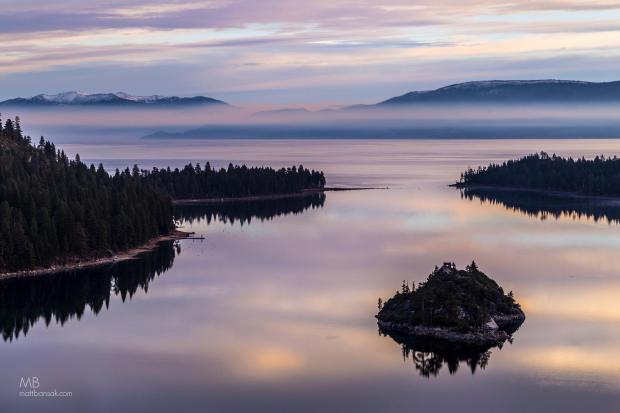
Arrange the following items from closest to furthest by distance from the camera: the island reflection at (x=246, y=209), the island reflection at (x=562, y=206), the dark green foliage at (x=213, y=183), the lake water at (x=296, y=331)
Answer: the lake water at (x=296, y=331) < the island reflection at (x=246, y=209) < the island reflection at (x=562, y=206) < the dark green foliage at (x=213, y=183)

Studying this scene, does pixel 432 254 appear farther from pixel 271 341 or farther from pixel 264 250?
pixel 271 341

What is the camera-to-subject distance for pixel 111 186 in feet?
419

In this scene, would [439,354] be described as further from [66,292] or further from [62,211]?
[62,211]

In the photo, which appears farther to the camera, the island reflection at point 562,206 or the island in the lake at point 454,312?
the island reflection at point 562,206

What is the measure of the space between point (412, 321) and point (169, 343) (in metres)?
17.2

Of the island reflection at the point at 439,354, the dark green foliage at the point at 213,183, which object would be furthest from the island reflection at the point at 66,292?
the dark green foliage at the point at 213,183

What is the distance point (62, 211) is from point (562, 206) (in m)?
101

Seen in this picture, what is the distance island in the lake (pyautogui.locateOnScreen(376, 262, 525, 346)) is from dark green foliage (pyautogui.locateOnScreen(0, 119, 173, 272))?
37.9 meters

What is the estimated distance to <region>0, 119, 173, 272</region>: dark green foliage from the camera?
310 feet

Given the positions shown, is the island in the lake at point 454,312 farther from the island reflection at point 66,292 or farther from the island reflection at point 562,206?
the island reflection at point 562,206

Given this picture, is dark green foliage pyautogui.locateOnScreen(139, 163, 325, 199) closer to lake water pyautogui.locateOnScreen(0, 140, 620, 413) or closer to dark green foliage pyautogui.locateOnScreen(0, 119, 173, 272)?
dark green foliage pyautogui.locateOnScreen(0, 119, 173, 272)

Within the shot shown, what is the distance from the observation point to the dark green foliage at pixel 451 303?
228ft

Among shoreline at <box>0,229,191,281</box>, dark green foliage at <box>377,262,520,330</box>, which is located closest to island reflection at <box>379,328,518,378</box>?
dark green foliage at <box>377,262,520,330</box>

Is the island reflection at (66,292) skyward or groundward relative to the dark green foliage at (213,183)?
groundward
